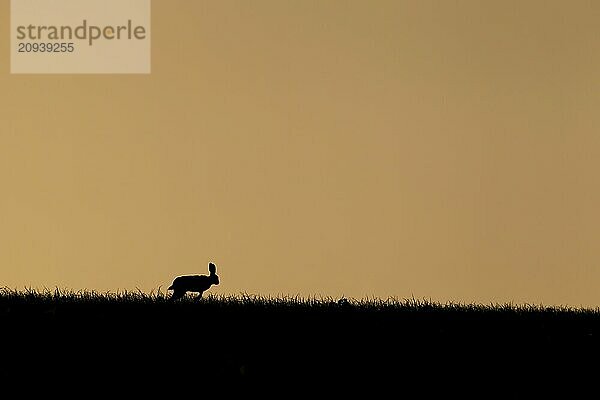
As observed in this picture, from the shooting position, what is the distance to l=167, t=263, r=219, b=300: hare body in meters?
15.1

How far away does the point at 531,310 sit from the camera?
1431 centimetres

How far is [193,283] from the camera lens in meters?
15.4

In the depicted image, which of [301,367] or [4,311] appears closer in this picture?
[301,367]

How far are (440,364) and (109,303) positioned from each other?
180 inches

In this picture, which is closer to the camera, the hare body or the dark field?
the dark field

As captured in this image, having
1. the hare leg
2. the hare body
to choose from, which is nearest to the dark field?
the hare leg

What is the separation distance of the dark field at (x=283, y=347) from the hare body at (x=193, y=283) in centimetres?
215

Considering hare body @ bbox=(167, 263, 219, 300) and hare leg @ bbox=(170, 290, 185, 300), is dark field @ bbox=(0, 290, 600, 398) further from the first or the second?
hare body @ bbox=(167, 263, 219, 300)

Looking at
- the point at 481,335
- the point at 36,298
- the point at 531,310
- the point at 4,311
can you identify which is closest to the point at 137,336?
the point at 4,311

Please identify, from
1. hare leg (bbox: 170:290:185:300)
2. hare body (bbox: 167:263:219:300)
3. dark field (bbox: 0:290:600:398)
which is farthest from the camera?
hare body (bbox: 167:263:219:300)

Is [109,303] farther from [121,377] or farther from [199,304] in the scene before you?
[121,377]

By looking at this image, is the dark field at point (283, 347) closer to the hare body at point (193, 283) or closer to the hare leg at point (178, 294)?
the hare leg at point (178, 294)

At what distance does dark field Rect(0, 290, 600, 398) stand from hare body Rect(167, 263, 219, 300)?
7.05ft

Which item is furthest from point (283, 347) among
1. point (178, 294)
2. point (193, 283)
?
point (193, 283)
